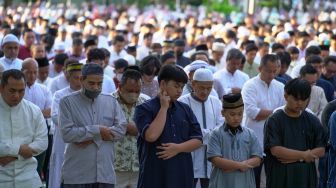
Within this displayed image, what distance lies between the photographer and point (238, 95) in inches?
381

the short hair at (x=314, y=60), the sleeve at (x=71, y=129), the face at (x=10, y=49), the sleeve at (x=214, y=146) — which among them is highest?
the face at (x=10, y=49)

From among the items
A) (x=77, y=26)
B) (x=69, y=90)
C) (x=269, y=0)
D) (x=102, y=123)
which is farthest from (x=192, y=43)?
(x=269, y=0)

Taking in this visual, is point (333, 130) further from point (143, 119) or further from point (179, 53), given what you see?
point (179, 53)

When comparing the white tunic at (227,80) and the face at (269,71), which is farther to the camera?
the white tunic at (227,80)

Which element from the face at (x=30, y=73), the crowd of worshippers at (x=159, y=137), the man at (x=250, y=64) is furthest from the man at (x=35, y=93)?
the man at (x=250, y=64)

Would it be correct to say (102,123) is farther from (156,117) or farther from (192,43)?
(192,43)

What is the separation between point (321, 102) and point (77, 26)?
18577mm

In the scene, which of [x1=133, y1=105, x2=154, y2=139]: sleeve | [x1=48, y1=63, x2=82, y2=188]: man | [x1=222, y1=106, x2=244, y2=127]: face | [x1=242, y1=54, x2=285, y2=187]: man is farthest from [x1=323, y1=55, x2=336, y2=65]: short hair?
[x1=133, y1=105, x2=154, y2=139]: sleeve

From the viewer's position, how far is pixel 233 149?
31.7ft

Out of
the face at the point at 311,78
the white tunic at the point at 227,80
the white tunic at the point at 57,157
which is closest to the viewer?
the white tunic at the point at 57,157

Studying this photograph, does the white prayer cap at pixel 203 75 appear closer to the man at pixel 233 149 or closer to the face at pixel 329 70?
the man at pixel 233 149

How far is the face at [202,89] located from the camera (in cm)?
1086

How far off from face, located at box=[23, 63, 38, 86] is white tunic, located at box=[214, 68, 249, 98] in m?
3.07

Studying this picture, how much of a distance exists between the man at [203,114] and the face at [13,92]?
2.15 meters
